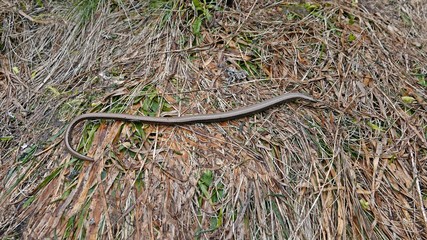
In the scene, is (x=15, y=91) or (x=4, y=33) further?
(x=4, y=33)

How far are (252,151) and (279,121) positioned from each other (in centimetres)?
28

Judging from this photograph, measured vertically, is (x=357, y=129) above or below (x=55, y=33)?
below

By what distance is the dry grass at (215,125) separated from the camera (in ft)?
6.69

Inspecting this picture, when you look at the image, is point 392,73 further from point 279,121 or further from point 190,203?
point 190,203

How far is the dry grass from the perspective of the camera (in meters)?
2.04

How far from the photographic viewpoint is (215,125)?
2.31m

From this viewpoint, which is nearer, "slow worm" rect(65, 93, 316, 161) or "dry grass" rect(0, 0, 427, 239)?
"dry grass" rect(0, 0, 427, 239)

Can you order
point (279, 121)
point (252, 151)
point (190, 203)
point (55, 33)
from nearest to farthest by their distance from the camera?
point (190, 203)
point (252, 151)
point (279, 121)
point (55, 33)

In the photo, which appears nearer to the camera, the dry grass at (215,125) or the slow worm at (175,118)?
the dry grass at (215,125)

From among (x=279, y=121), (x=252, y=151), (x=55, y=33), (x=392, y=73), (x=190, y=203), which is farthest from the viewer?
(x=55, y=33)

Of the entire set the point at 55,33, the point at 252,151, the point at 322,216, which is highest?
the point at 55,33

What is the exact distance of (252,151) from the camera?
2.20m

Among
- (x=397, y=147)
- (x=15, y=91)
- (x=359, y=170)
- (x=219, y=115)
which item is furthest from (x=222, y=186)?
(x=15, y=91)

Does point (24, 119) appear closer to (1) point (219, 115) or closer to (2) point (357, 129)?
(1) point (219, 115)
